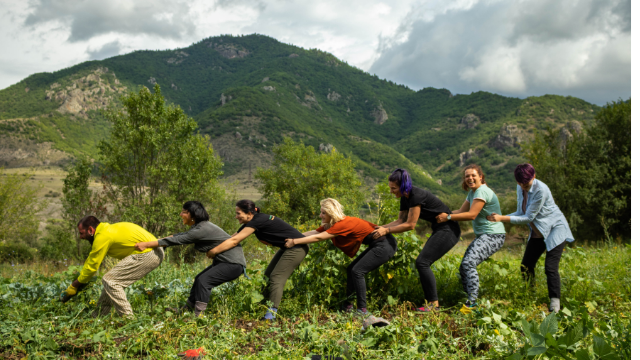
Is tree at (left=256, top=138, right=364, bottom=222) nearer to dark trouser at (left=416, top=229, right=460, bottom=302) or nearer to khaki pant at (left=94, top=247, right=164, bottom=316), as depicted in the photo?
khaki pant at (left=94, top=247, right=164, bottom=316)

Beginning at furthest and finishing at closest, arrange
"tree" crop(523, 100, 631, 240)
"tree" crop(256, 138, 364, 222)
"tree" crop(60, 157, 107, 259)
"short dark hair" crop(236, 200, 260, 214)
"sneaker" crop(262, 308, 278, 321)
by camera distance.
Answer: "tree" crop(256, 138, 364, 222) → "tree" crop(523, 100, 631, 240) → "tree" crop(60, 157, 107, 259) → "short dark hair" crop(236, 200, 260, 214) → "sneaker" crop(262, 308, 278, 321)

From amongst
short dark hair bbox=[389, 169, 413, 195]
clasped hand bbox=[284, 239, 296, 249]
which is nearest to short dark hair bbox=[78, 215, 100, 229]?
clasped hand bbox=[284, 239, 296, 249]

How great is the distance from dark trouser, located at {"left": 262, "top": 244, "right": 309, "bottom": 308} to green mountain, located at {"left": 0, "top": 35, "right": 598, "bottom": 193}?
87069 millimetres

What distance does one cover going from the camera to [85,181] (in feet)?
71.2

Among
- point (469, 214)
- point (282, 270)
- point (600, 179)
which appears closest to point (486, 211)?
point (469, 214)

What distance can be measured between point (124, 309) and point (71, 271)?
188 centimetres

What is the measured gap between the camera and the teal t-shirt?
443 cm

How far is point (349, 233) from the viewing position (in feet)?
14.6

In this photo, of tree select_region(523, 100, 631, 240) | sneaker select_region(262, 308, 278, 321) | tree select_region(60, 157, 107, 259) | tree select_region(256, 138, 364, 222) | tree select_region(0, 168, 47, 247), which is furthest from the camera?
tree select_region(256, 138, 364, 222)

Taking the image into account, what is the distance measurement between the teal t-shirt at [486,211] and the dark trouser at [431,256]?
432mm

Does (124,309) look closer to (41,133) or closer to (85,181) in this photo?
(85,181)

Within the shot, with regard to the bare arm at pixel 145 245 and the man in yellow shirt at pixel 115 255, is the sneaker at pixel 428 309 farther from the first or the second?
the man in yellow shirt at pixel 115 255

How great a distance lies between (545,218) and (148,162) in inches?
885

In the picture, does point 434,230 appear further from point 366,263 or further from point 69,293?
point 69,293
